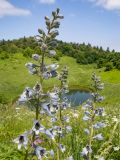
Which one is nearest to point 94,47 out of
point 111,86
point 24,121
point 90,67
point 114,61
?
point 90,67

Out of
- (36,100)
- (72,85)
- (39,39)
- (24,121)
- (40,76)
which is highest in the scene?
(39,39)

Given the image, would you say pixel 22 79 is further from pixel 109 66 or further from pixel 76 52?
pixel 76 52

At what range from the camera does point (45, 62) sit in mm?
3027

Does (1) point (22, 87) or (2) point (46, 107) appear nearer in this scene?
(2) point (46, 107)

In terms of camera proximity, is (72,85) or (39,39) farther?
(72,85)

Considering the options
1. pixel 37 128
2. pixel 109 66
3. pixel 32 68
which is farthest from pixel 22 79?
pixel 37 128

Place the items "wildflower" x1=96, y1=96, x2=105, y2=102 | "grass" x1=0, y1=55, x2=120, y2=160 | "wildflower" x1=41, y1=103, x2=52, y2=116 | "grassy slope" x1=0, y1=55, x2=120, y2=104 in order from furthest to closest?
1. "grassy slope" x1=0, y1=55, x2=120, y2=104
2. "grass" x1=0, y1=55, x2=120, y2=160
3. "wildflower" x1=96, y1=96, x2=105, y2=102
4. "wildflower" x1=41, y1=103, x2=52, y2=116

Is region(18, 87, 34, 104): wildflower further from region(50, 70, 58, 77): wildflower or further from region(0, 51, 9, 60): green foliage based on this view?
region(0, 51, 9, 60): green foliage

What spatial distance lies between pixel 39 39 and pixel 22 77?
83.7m

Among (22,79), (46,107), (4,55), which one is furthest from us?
(4,55)

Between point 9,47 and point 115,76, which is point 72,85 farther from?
point 9,47

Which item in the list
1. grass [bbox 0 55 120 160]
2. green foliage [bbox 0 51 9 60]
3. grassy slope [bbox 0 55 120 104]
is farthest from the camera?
green foliage [bbox 0 51 9 60]

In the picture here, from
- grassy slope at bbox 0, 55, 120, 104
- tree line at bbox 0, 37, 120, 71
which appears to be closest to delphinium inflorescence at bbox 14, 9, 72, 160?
grassy slope at bbox 0, 55, 120, 104

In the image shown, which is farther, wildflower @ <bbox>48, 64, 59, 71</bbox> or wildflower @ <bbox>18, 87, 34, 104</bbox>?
wildflower @ <bbox>48, 64, 59, 71</bbox>
